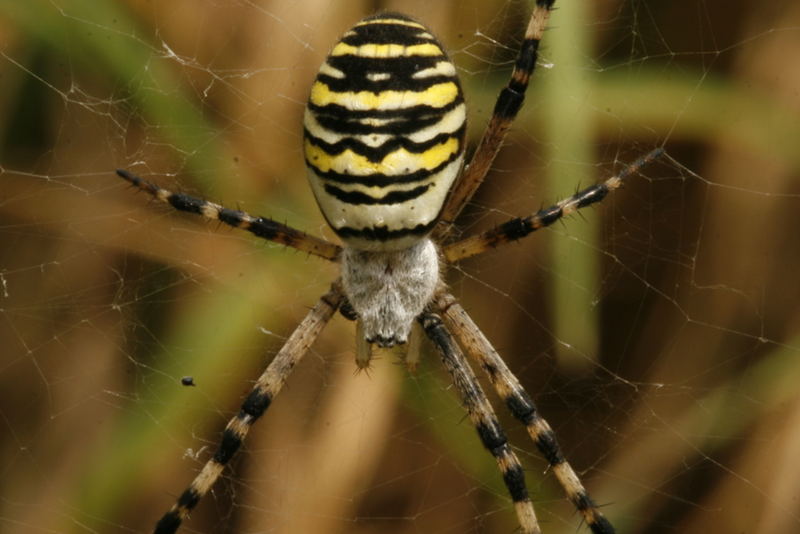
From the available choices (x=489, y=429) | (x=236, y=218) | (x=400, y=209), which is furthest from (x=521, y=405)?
(x=236, y=218)

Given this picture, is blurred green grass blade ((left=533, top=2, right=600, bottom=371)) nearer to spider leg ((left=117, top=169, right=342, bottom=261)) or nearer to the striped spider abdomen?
the striped spider abdomen

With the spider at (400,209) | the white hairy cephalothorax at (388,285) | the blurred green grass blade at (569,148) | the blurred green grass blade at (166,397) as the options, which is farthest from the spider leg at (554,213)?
the blurred green grass blade at (166,397)

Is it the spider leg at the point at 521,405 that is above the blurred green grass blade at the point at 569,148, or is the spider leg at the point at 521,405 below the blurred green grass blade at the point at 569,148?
below

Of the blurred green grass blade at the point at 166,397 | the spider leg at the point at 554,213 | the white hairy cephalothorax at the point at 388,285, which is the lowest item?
the blurred green grass blade at the point at 166,397

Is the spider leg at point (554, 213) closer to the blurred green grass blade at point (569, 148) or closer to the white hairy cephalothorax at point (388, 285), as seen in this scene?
the blurred green grass blade at point (569, 148)

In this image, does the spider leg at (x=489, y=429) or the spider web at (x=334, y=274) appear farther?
the spider web at (x=334, y=274)

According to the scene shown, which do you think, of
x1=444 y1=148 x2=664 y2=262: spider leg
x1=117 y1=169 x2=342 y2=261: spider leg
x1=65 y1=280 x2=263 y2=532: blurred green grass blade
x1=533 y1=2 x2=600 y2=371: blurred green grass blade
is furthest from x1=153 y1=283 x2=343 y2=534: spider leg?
x1=533 y1=2 x2=600 y2=371: blurred green grass blade

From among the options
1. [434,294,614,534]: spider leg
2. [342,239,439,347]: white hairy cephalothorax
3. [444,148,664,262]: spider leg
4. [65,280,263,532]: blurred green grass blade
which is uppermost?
[444,148,664,262]: spider leg

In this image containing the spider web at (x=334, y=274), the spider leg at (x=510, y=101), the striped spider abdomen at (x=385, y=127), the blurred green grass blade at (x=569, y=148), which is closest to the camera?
the striped spider abdomen at (x=385, y=127)

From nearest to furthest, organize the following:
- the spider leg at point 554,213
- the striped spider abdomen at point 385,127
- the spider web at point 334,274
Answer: the striped spider abdomen at point 385,127, the spider leg at point 554,213, the spider web at point 334,274
